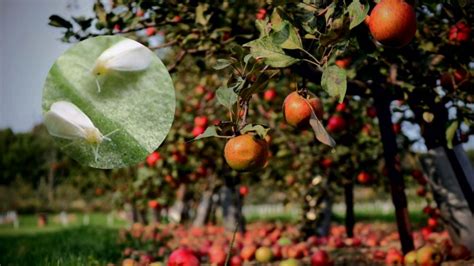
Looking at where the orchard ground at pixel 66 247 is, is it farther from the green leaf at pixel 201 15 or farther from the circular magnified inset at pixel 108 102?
the green leaf at pixel 201 15

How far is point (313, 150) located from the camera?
580 cm

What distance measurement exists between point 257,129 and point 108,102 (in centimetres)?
83

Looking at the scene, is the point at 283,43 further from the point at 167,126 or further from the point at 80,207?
the point at 80,207

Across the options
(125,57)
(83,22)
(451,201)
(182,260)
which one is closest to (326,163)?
(451,201)

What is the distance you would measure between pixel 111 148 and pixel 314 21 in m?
1.06

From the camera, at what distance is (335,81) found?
4.88 ft

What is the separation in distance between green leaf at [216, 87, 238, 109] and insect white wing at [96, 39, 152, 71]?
53 centimetres

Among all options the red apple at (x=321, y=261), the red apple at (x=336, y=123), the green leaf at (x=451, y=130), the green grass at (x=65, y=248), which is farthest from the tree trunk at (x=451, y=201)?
the green grass at (x=65, y=248)

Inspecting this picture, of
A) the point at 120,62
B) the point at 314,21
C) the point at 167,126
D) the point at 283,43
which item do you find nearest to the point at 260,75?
the point at 283,43

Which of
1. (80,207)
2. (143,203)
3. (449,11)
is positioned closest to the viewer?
(449,11)

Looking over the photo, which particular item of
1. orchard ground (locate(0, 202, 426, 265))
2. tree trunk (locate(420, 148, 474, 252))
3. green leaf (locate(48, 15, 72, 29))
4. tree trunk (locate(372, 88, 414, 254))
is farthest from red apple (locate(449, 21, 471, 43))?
orchard ground (locate(0, 202, 426, 265))

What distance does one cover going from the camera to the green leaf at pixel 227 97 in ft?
5.49

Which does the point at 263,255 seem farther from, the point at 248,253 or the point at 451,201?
the point at 451,201

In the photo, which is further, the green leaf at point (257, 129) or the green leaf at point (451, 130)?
the green leaf at point (451, 130)
